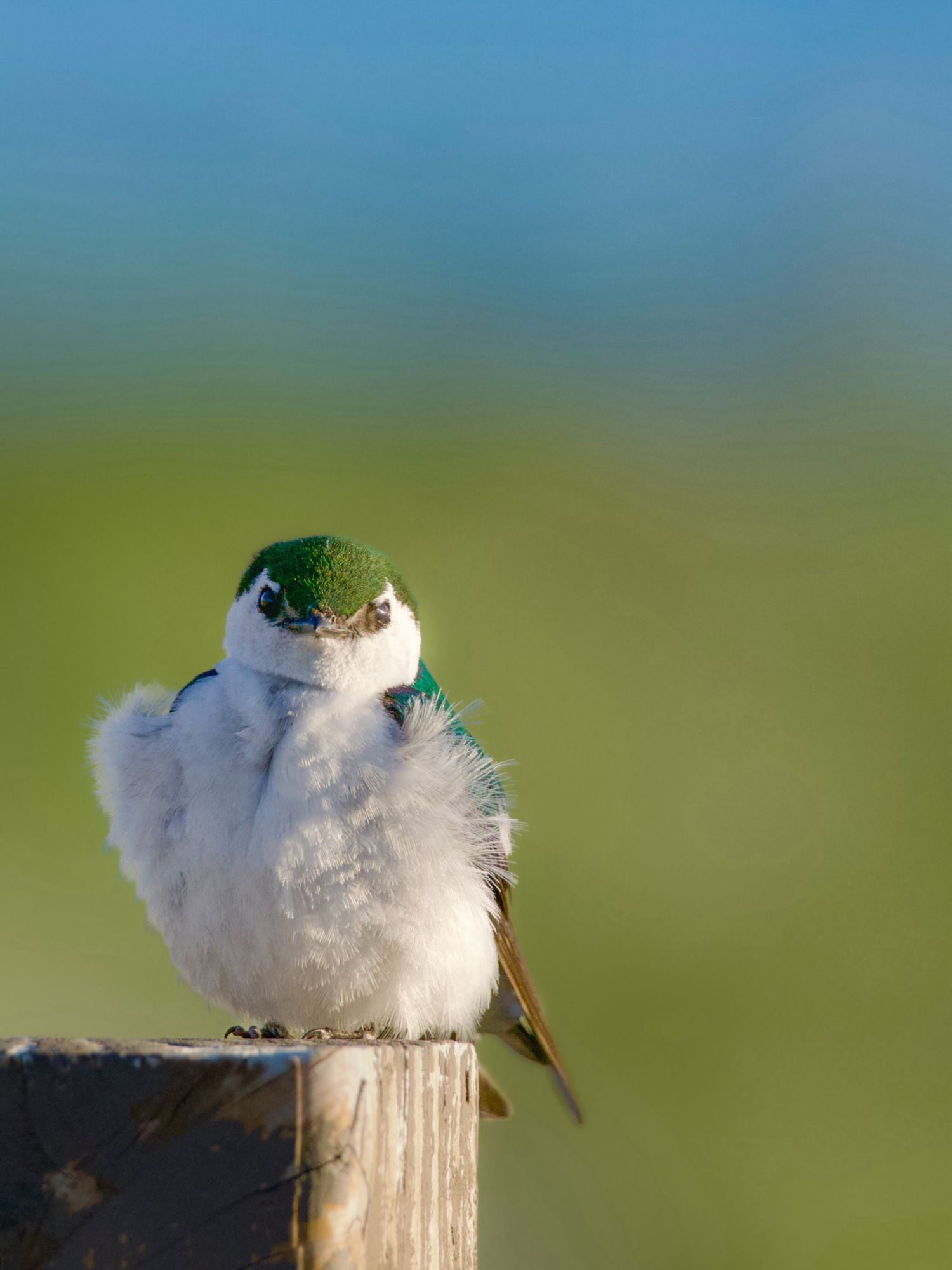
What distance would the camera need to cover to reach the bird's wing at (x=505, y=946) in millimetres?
2684

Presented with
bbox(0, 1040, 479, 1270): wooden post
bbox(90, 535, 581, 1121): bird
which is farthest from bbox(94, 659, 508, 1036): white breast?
bbox(0, 1040, 479, 1270): wooden post

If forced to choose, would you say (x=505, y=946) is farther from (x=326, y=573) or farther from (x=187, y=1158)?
(x=187, y=1158)

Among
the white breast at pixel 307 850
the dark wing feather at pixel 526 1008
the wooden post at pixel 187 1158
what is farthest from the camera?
the dark wing feather at pixel 526 1008

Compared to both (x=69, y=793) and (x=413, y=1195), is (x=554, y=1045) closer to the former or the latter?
(x=413, y=1195)

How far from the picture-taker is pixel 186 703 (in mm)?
2641

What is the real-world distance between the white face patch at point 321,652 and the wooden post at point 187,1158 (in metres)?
1.53

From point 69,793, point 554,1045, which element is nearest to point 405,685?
point 554,1045

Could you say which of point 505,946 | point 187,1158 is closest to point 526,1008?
point 505,946

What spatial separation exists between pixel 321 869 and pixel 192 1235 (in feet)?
4.08

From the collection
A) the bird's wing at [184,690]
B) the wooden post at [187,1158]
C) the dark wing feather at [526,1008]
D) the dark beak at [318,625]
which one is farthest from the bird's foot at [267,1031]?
the wooden post at [187,1158]

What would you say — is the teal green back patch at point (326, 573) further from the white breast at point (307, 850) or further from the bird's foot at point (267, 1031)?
the bird's foot at point (267, 1031)

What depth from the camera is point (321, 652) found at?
2.65 meters

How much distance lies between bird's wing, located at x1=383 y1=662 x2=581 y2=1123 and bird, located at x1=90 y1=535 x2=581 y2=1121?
0.01 metres

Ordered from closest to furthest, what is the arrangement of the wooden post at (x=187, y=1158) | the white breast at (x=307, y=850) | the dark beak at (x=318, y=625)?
the wooden post at (x=187, y=1158), the white breast at (x=307, y=850), the dark beak at (x=318, y=625)
